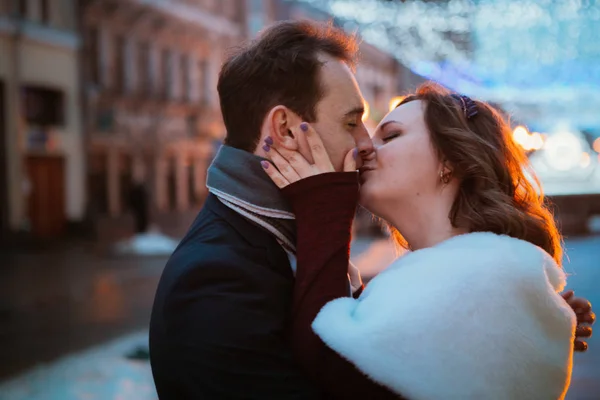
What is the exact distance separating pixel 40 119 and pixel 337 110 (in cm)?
2292

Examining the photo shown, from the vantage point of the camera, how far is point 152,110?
28.9m

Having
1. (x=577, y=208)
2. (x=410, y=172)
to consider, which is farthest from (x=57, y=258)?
(x=410, y=172)

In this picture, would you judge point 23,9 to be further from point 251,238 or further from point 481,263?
point 481,263

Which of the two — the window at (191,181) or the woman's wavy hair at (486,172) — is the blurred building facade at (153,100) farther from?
the woman's wavy hair at (486,172)

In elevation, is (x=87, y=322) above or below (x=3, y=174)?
above

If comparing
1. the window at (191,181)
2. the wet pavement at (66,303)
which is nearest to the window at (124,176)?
the window at (191,181)

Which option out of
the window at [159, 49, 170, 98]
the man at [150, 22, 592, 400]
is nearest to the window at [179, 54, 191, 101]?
the window at [159, 49, 170, 98]

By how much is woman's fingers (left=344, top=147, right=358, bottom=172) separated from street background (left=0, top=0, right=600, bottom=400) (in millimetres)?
9329

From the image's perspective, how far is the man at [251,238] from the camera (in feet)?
5.31

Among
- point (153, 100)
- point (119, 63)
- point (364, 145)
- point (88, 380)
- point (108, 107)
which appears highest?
point (364, 145)

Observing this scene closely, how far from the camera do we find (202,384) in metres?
1.61

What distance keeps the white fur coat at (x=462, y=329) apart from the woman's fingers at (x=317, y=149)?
36 centimetres

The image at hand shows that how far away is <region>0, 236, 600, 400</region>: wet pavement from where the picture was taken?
595 centimetres

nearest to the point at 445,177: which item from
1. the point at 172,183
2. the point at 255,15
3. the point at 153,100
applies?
the point at 153,100
